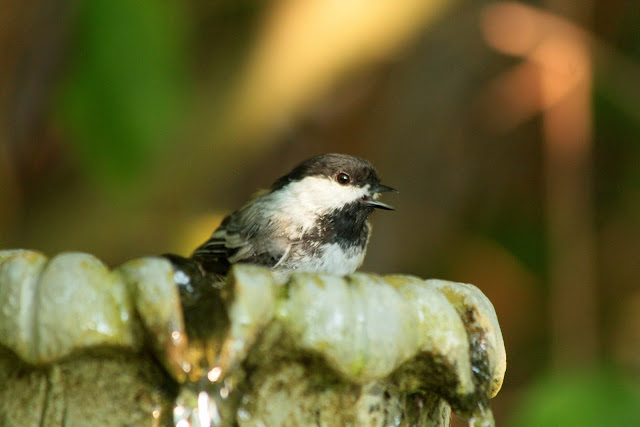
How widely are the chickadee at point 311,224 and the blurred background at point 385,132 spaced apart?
109cm

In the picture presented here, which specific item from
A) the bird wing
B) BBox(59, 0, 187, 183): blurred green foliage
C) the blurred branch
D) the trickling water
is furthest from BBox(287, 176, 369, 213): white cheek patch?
the blurred branch

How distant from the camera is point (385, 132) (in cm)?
493

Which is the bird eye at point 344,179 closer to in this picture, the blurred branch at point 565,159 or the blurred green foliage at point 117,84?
the blurred green foliage at point 117,84

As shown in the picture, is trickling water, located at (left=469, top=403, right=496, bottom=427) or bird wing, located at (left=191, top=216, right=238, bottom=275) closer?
trickling water, located at (left=469, top=403, right=496, bottom=427)

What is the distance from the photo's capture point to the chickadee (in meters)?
2.72

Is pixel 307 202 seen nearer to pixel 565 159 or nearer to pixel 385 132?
pixel 565 159

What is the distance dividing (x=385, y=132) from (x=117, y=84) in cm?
182

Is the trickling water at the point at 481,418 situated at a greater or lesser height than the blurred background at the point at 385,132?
lesser

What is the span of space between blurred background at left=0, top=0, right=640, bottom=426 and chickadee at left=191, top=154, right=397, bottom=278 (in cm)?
109

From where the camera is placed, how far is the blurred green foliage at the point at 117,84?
369cm

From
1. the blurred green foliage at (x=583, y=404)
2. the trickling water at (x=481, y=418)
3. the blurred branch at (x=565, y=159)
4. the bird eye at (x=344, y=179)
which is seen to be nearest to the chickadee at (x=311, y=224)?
the bird eye at (x=344, y=179)

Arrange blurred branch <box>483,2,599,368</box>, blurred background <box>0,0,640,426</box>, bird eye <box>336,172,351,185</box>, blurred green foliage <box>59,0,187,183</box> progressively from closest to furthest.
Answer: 1. bird eye <box>336,172,351,185</box>
2. blurred green foliage <box>59,0,187,183</box>
3. blurred background <box>0,0,640,426</box>
4. blurred branch <box>483,2,599,368</box>

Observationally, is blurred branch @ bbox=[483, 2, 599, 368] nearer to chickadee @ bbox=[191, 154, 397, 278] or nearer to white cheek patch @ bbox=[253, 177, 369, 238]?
chickadee @ bbox=[191, 154, 397, 278]

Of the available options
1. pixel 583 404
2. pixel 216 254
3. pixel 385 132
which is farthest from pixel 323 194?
pixel 385 132
